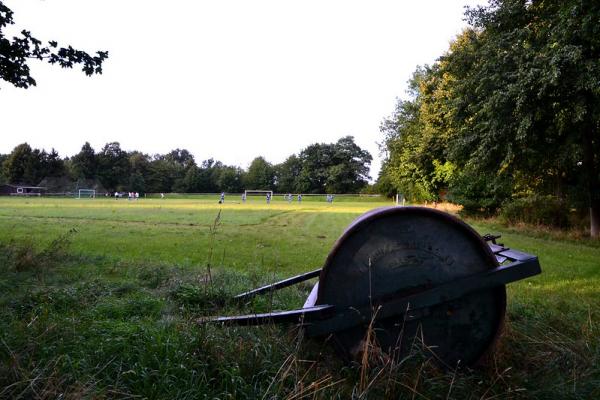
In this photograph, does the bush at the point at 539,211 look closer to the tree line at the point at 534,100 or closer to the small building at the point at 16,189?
the tree line at the point at 534,100

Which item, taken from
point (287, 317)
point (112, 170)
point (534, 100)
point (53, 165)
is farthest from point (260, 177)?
point (287, 317)

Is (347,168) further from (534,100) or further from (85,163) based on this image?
(534,100)

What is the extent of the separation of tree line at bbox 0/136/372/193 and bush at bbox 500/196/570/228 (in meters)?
92.3

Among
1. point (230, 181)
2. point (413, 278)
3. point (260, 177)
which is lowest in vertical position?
point (413, 278)

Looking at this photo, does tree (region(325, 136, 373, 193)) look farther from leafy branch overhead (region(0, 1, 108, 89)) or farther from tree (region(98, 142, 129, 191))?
leafy branch overhead (region(0, 1, 108, 89))

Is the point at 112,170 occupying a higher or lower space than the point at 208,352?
higher

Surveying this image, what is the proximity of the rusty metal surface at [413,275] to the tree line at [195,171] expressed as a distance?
111 metres

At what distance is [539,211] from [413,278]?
2025 centimetres

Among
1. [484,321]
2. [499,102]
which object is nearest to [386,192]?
[499,102]

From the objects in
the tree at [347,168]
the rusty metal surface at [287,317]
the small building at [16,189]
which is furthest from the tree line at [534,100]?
the small building at [16,189]

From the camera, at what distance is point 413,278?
145 inches

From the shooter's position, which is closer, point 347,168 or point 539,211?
point 539,211

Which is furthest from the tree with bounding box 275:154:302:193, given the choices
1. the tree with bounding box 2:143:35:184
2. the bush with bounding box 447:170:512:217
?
the bush with bounding box 447:170:512:217

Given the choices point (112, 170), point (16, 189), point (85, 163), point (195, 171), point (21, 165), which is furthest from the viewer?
point (195, 171)
